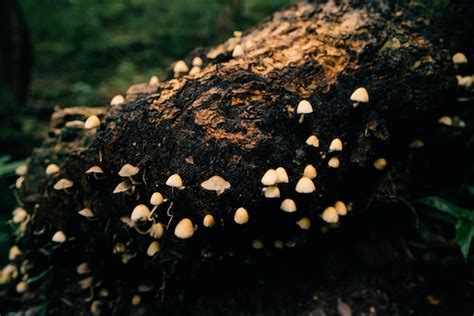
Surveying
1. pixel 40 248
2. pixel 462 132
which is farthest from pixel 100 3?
pixel 462 132

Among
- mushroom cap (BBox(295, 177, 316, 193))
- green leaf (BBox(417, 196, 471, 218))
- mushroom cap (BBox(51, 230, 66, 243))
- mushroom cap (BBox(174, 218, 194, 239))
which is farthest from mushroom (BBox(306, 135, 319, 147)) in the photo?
mushroom cap (BBox(51, 230, 66, 243))

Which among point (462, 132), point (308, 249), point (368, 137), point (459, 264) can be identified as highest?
point (368, 137)

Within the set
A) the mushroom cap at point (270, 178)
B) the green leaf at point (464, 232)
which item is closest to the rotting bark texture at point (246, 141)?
the mushroom cap at point (270, 178)

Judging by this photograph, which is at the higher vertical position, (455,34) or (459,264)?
(455,34)

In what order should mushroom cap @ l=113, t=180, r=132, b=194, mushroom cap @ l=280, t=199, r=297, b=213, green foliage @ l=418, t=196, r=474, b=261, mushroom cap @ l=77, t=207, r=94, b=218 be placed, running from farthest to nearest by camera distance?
green foliage @ l=418, t=196, r=474, b=261, mushroom cap @ l=77, t=207, r=94, b=218, mushroom cap @ l=113, t=180, r=132, b=194, mushroom cap @ l=280, t=199, r=297, b=213

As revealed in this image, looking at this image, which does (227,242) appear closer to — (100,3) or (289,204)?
(289,204)

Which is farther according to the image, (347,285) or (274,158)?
(347,285)

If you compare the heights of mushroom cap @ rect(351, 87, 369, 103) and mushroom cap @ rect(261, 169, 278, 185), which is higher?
mushroom cap @ rect(351, 87, 369, 103)

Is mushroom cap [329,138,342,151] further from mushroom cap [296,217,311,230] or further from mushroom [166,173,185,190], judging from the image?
mushroom [166,173,185,190]
